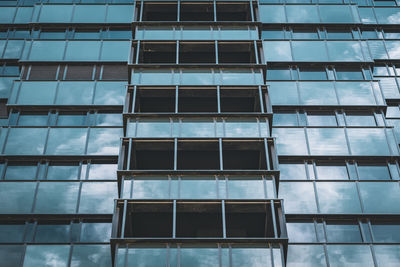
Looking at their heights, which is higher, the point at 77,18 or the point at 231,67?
the point at 77,18

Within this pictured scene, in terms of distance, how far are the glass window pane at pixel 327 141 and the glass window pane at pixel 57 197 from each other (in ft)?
32.3

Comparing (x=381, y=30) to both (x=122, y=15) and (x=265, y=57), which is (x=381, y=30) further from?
(x=122, y=15)

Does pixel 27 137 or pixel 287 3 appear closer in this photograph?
pixel 27 137

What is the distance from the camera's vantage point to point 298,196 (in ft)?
69.9

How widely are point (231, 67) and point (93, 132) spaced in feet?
22.8

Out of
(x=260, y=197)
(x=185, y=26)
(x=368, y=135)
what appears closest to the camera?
(x=260, y=197)

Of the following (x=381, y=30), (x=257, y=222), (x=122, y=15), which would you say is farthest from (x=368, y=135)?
(x=122, y=15)

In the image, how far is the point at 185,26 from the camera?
2798 cm

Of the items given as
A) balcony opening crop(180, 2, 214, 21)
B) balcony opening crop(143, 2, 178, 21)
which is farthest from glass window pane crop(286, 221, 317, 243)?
balcony opening crop(143, 2, 178, 21)

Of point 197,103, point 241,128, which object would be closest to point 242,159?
point 241,128

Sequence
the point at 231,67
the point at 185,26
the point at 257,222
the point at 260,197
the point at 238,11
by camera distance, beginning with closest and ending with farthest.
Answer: the point at 260,197
the point at 257,222
the point at 231,67
the point at 185,26
the point at 238,11

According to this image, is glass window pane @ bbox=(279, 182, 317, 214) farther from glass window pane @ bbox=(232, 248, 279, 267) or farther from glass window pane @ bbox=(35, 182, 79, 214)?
glass window pane @ bbox=(35, 182, 79, 214)

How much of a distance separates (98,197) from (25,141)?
175 inches

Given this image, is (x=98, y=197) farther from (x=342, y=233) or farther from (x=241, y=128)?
(x=342, y=233)
